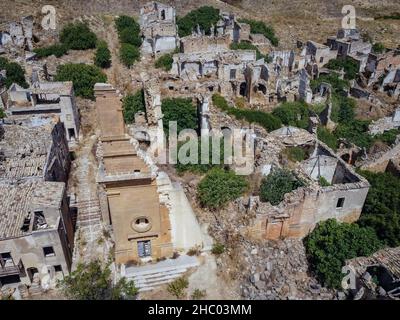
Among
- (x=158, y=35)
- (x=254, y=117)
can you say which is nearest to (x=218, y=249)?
(x=254, y=117)

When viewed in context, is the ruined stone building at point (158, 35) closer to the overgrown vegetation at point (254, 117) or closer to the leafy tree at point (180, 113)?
the leafy tree at point (180, 113)

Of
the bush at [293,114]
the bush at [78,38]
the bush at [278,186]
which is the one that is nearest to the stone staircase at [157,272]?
the bush at [278,186]

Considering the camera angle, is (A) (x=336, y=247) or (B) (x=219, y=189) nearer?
(A) (x=336, y=247)

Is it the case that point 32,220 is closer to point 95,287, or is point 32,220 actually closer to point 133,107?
point 95,287

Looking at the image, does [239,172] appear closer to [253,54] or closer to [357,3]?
[253,54]

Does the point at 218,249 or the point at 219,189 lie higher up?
the point at 219,189

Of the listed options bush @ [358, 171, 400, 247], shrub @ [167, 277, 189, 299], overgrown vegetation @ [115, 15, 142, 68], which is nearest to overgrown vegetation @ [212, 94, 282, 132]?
bush @ [358, 171, 400, 247]

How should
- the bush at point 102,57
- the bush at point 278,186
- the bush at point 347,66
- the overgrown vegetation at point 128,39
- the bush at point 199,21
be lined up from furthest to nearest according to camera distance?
the bush at point 199,21 < the bush at point 347,66 < the overgrown vegetation at point 128,39 < the bush at point 102,57 < the bush at point 278,186

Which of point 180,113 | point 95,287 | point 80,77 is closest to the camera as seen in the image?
point 95,287
